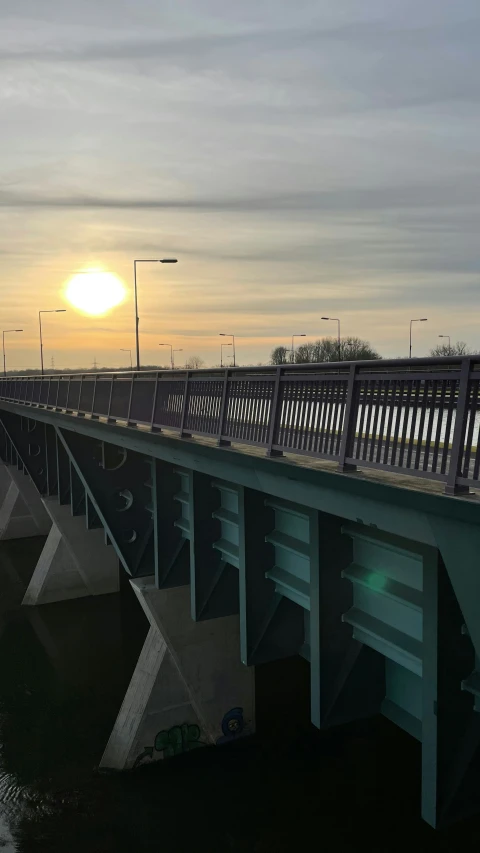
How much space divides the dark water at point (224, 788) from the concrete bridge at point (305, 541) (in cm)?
93

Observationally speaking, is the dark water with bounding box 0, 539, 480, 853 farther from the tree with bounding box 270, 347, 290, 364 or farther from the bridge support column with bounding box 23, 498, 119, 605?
the tree with bounding box 270, 347, 290, 364

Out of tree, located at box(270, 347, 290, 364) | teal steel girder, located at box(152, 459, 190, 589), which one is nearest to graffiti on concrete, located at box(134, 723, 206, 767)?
teal steel girder, located at box(152, 459, 190, 589)

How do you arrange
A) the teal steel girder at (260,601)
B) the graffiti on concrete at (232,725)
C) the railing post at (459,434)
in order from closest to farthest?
the railing post at (459,434)
the teal steel girder at (260,601)
the graffiti on concrete at (232,725)

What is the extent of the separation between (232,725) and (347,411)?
11928mm

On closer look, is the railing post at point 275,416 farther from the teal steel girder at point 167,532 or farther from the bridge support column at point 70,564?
the bridge support column at point 70,564

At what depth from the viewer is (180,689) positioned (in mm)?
15711

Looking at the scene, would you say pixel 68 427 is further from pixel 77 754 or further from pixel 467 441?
pixel 467 441

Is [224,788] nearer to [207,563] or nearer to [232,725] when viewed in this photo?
[232,725]

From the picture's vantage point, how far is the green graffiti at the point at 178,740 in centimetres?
1555

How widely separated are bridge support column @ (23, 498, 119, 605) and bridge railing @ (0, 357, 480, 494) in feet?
51.2

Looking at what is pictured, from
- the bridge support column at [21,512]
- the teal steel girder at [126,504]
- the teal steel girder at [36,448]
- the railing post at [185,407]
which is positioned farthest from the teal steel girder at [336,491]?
the bridge support column at [21,512]

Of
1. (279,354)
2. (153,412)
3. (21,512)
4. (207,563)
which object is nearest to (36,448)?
(21,512)

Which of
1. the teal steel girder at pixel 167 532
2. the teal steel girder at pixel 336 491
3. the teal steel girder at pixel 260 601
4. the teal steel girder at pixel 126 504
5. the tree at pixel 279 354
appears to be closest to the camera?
the teal steel girder at pixel 336 491

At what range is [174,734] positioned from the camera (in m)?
15.6
